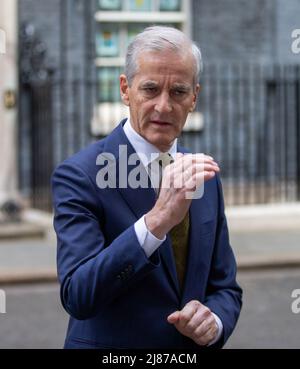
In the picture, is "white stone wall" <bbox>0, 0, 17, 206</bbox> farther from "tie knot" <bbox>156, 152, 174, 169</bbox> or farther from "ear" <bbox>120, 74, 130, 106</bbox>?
"tie knot" <bbox>156, 152, 174, 169</bbox>

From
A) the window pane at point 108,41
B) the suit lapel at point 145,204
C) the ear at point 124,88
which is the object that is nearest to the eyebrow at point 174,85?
the ear at point 124,88

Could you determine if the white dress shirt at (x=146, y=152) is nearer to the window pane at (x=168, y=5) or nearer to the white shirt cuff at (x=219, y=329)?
the white shirt cuff at (x=219, y=329)

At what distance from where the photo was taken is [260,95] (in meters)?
14.2

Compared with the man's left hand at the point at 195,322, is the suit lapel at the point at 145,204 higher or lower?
higher

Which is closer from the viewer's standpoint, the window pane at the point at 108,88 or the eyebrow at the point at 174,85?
the eyebrow at the point at 174,85

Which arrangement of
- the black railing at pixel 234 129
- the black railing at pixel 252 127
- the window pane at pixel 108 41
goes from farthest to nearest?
1. the window pane at pixel 108 41
2. the black railing at pixel 252 127
3. the black railing at pixel 234 129

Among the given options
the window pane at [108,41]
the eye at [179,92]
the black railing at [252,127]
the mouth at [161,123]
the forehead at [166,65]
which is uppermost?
the window pane at [108,41]

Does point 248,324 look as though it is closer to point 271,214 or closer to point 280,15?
point 271,214

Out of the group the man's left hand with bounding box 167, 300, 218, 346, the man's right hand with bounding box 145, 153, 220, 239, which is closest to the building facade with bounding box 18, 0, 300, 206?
the man's left hand with bounding box 167, 300, 218, 346

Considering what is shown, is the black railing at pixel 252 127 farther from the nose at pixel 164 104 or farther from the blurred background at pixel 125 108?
the nose at pixel 164 104

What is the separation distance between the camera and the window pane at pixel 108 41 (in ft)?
46.4

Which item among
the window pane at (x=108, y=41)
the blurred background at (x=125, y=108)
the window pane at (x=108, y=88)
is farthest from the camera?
the window pane at (x=108, y=41)

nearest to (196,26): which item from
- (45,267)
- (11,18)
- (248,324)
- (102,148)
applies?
(11,18)

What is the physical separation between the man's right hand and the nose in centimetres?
18
